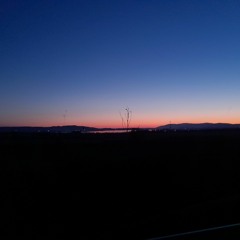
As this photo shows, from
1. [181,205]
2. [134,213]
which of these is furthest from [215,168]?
[134,213]

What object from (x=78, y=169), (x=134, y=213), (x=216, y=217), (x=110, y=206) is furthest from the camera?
(x=78, y=169)

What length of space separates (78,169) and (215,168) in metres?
9.46

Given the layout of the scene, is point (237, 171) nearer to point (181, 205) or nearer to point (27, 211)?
point (181, 205)

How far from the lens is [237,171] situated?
23609 millimetres

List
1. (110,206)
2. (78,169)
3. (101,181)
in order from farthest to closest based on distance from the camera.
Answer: (78,169) → (101,181) → (110,206)

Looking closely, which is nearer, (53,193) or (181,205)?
(181,205)

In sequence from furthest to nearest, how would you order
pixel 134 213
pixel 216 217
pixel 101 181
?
pixel 101 181 < pixel 134 213 < pixel 216 217

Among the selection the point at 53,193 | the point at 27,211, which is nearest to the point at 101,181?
the point at 53,193

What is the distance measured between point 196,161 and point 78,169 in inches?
389

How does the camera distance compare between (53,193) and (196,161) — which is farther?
(196,161)

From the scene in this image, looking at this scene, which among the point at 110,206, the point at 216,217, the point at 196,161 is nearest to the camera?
the point at 216,217

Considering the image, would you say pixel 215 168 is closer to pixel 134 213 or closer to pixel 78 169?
pixel 78 169

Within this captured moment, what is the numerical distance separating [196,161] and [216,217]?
60.6ft

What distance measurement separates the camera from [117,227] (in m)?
11.4
